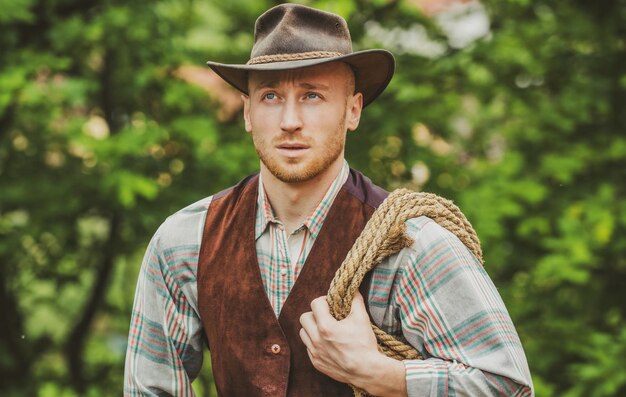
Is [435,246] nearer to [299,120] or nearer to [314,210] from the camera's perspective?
[314,210]

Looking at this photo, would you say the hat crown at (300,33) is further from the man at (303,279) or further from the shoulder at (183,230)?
the shoulder at (183,230)

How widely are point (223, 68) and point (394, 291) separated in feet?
2.33

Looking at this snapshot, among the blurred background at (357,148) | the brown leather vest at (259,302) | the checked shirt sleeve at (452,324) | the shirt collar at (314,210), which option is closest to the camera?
the checked shirt sleeve at (452,324)

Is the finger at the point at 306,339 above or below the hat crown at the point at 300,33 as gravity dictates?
below

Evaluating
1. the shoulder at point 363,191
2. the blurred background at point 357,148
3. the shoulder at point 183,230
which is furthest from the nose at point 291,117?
the blurred background at point 357,148

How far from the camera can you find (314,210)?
1908 millimetres

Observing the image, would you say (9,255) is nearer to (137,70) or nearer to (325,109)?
(137,70)

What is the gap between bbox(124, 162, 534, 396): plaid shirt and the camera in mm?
1653

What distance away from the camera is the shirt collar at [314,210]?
189 centimetres

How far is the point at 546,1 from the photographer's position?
4.83 meters

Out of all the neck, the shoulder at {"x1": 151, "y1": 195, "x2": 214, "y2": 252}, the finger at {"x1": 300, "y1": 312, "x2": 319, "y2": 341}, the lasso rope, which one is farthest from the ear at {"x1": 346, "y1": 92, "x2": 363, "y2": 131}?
the finger at {"x1": 300, "y1": 312, "x2": 319, "y2": 341}

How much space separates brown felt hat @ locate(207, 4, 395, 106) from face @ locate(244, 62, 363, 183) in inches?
1.4

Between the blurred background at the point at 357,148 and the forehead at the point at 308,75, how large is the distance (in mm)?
2024

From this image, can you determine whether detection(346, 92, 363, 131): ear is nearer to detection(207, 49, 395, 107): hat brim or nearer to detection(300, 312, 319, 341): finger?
detection(207, 49, 395, 107): hat brim
